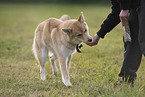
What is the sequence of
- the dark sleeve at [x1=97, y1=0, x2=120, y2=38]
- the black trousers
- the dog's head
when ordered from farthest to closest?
the dog's head, the dark sleeve at [x1=97, y1=0, x2=120, y2=38], the black trousers

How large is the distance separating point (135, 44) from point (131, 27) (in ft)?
0.92

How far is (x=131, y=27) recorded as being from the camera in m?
3.14

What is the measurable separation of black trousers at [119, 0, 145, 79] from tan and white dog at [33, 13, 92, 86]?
29.0 inches

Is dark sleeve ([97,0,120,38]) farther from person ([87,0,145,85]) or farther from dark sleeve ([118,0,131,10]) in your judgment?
dark sleeve ([118,0,131,10])

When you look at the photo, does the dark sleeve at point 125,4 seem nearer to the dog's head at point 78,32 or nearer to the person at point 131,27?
the person at point 131,27

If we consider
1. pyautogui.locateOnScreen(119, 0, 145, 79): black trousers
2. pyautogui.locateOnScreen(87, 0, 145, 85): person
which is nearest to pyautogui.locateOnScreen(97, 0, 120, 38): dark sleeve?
pyautogui.locateOnScreen(87, 0, 145, 85): person

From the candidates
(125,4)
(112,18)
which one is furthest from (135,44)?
(125,4)

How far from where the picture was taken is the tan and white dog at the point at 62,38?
3.64 metres

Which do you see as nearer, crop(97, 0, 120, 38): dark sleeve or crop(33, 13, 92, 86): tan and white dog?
crop(97, 0, 120, 38): dark sleeve

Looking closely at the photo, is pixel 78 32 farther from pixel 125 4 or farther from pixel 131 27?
pixel 125 4

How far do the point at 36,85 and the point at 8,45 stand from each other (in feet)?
13.2

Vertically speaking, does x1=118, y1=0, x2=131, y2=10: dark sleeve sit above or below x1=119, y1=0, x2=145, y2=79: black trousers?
above

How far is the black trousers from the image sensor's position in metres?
2.78

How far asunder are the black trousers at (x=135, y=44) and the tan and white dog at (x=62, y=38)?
0.74 m
